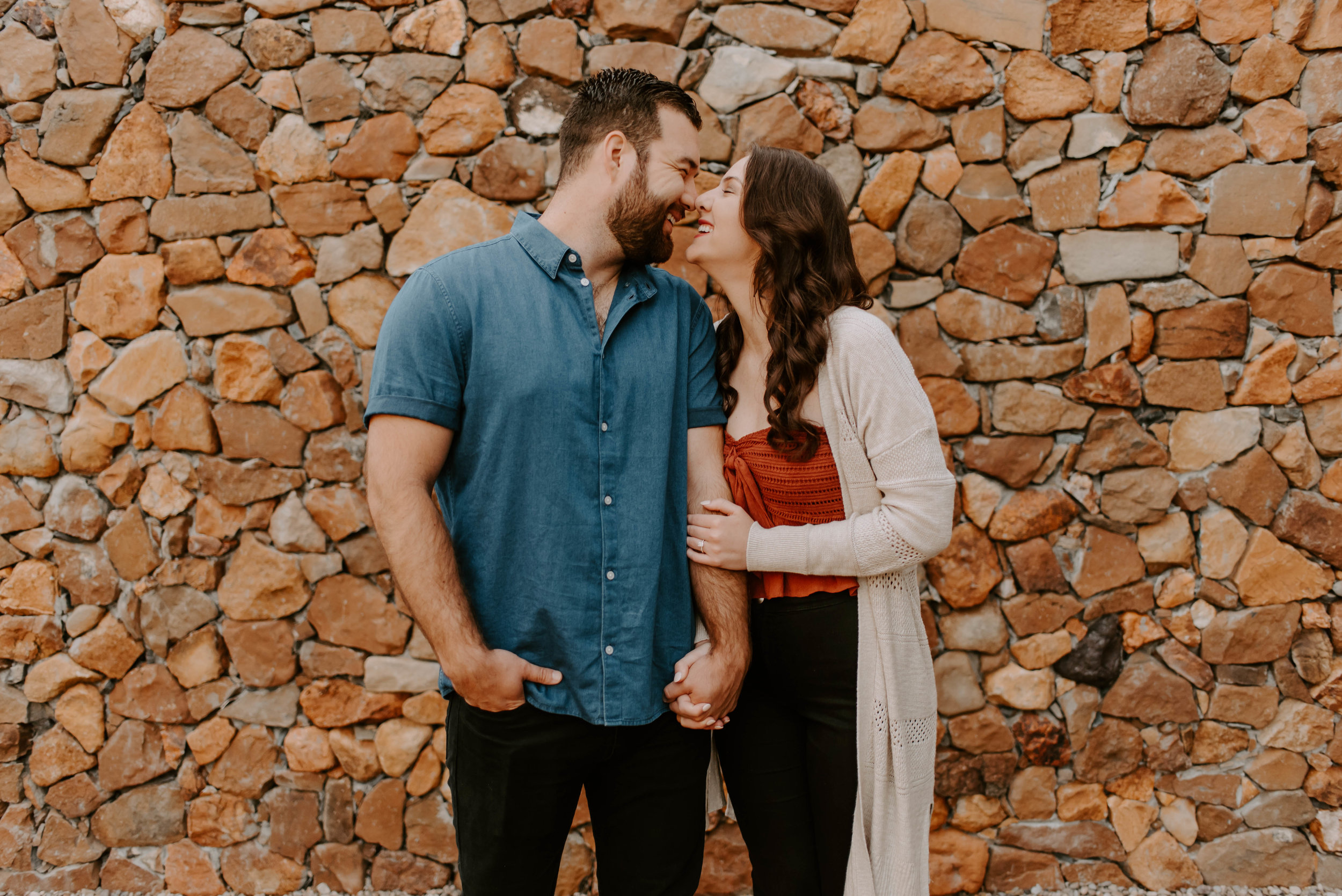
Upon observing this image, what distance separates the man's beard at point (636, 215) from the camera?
60.9 inches

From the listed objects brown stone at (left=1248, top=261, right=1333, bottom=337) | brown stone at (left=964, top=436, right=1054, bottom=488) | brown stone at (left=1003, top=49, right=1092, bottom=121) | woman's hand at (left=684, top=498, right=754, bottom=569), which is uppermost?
brown stone at (left=1003, top=49, right=1092, bottom=121)

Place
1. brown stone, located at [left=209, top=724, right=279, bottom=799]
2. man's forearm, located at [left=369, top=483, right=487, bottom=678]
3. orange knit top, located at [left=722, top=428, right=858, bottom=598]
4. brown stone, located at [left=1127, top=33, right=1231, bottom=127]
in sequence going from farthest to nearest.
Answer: brown stone, located at [left=209, top=724, right=279, bottom=799]
brown stone, located at [left=1127, top=33, right=1231, bottom=127]
orange knit top, located at [left=722, top=428, right=858, bottom=598]
man's forearm, located at [left=369, top=483, right=487, bottom=678]

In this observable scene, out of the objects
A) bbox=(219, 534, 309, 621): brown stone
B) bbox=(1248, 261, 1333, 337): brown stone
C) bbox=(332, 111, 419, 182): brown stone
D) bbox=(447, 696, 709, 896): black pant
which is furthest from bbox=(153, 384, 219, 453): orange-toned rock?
bbox=(1248, 261, 1333, 337): brown stone

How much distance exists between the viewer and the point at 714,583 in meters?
1.55

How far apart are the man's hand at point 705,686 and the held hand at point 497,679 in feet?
0.81

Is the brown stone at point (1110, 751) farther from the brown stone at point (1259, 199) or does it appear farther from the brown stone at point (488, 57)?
the brown stone at point (488, 57)

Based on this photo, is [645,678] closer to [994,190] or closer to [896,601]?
[896,601]

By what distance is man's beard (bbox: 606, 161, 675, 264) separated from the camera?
1.55 metres

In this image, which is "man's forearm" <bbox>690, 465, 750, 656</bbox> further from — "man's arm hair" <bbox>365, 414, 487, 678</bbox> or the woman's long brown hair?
"man's arm hair" <bbox>365, 414, 487, 678</bbox>

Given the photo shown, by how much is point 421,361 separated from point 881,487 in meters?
0.93

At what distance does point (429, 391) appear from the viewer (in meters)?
1.35

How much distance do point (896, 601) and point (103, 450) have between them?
2390 mm

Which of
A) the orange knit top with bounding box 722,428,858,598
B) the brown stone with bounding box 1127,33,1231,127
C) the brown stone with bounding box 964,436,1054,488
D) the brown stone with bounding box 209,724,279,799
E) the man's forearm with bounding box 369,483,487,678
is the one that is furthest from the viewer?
the brown stone with bounding box 209,724,279,799

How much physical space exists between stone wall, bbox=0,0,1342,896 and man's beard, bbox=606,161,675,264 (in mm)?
661
